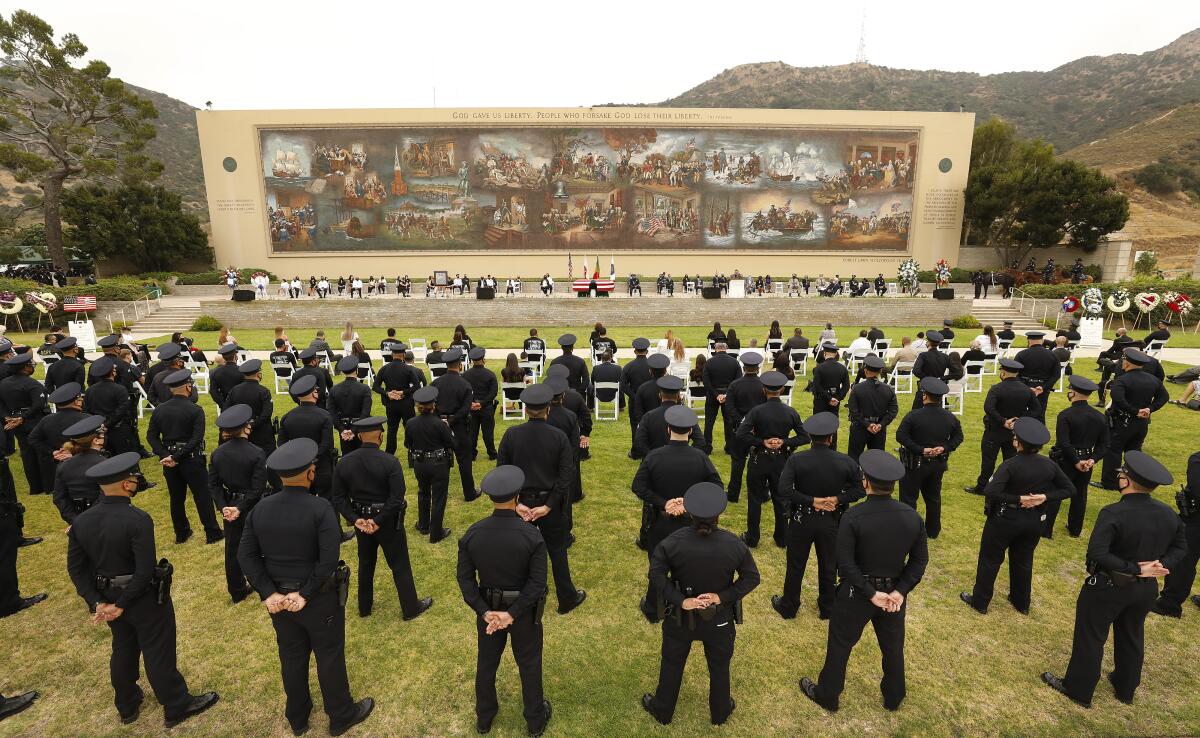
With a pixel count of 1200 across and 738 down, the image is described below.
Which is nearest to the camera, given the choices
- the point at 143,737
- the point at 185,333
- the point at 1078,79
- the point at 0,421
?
the point at 143,737

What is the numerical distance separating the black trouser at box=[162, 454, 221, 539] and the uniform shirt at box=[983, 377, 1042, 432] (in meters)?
9.17

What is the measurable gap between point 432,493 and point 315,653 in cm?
281

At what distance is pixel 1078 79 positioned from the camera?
288 feet

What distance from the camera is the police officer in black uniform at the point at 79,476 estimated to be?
172 inches

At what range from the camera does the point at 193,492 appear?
241 inches

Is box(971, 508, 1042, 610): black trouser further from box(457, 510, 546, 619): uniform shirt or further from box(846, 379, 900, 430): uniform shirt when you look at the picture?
box(457, 510, 546, 619): uniform shirt

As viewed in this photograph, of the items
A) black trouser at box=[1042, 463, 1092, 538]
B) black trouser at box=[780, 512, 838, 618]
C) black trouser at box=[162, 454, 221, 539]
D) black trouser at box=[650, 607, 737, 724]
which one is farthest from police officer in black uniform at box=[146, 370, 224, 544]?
black trouser at box=[1042, 463, 1092, 538]

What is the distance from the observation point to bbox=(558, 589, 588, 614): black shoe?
195 inches

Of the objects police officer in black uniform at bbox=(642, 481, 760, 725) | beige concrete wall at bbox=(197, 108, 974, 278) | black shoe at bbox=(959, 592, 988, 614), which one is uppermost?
beige concrete wall at bbox=(197, 108, 974, 278)

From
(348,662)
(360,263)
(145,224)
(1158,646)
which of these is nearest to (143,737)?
(348,662)

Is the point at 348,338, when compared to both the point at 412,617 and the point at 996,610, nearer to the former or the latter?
the point at 412,617

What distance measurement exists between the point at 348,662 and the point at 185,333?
84.9 feet

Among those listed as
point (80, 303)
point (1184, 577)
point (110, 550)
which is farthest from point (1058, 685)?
point (80, 303)

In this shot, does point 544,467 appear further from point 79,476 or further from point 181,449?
point 181,449
